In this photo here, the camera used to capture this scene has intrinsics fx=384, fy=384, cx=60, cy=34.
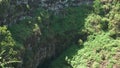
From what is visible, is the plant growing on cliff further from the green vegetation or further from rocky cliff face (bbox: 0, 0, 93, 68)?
rocky cliff face (bbox: 0, 0, 93, 68)

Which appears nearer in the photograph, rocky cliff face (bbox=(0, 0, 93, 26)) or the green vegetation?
the green vegetation

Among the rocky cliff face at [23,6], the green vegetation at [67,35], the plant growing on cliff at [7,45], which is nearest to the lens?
the plant growing on cliff at [7,45]

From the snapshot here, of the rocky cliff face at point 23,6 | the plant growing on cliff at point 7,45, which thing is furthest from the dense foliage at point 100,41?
the plant growing on cliff at point 7,45

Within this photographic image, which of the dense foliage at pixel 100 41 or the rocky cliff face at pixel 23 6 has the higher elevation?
the rocky cliff face at pixel 23 6

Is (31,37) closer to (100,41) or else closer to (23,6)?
(23,6)

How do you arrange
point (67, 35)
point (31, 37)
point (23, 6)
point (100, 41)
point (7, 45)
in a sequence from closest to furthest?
point (7, 45)
point (31, 37)
point (100, 41)
point (23, 6)
point (67, 35)

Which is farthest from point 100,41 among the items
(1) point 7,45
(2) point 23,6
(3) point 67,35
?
(1) point 7,45

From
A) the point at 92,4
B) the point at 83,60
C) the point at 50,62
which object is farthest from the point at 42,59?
the point at 92,4

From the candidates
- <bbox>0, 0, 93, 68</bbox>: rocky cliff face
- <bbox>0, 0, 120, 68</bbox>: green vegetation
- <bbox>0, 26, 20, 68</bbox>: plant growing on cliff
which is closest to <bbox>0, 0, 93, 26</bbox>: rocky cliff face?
<bbox>0, 0, 93, 68</bbox>: rocky cliff face

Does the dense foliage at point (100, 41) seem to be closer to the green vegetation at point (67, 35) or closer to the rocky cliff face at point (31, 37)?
the green vegetation at point (67, 35)

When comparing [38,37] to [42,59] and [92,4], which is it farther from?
[92,4]

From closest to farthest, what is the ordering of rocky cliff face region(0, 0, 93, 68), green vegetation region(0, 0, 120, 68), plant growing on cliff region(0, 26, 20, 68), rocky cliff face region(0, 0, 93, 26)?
plant growing on cliff region(0, 26, 20, 68) < green vegetation region(0, 0, 120, 68) < rocky cliff face region(0, 0, 93, 68) < rocky cliff face region(0, 0, 93, 26)
